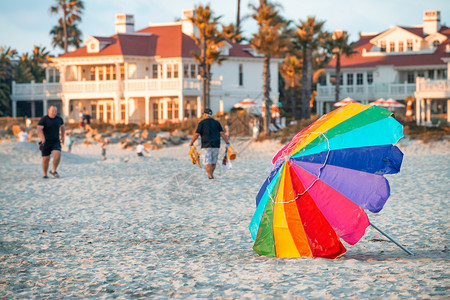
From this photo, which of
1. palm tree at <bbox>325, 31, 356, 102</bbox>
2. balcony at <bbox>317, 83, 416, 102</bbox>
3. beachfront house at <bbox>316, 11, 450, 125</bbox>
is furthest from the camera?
beachfront house at <bbox>316, 11, 450, 125</bbox>

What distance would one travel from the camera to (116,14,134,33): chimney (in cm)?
4706

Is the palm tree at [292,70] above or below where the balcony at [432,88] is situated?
above

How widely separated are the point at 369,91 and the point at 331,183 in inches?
1676

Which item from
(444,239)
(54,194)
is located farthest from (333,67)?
(444,239)

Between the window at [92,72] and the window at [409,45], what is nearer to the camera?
the window at [92,72]

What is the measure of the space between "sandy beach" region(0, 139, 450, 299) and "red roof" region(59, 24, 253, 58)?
1192 inches

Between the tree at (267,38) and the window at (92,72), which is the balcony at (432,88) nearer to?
the tree at (267,38)

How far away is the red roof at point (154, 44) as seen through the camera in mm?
43625

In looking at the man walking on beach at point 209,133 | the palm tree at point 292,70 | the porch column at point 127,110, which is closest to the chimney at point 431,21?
the palm tree at point 292,70

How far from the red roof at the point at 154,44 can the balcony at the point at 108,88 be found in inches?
88.4

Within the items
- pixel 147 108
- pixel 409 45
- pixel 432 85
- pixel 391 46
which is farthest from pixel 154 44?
pixel 409 45

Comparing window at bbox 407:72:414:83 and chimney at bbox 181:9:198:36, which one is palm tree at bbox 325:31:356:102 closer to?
window at bbox 407:72:414:83

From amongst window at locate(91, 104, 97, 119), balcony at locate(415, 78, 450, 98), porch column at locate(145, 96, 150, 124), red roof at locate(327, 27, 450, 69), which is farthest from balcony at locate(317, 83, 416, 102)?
window at locate(91, 104, 97, 119)

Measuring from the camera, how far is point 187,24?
150ft
